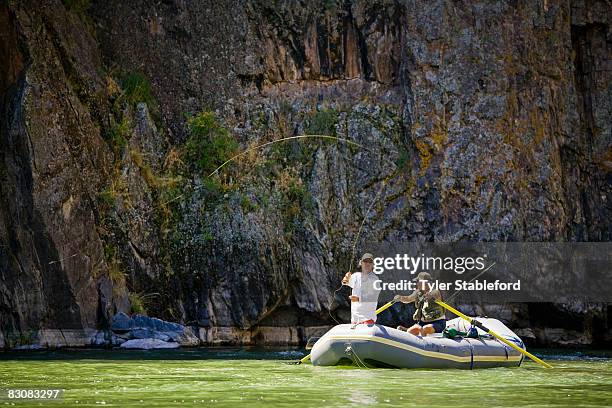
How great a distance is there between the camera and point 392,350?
56.7ft

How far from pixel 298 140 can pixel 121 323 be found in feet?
29.3

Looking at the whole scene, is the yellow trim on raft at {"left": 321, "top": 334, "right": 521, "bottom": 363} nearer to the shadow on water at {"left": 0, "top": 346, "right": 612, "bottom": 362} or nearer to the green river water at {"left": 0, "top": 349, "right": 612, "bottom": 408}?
the green river water at {"left": 0, "top": 349, "right": 612, "bottom": 408}

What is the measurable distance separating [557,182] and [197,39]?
12201 mm

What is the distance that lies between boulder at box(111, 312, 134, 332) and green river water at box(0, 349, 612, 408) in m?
6.86

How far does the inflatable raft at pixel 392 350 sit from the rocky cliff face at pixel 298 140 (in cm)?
1183

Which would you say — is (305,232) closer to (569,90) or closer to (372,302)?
(569,90)

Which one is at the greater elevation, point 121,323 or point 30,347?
point 121,323

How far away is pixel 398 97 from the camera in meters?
34.2

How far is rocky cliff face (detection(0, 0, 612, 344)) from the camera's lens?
30203 mm

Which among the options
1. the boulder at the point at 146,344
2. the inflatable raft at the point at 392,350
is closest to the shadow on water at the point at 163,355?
the boulder at the point at 146,344

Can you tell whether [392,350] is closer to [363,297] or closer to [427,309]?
[363,297]

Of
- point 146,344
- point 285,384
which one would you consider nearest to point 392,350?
point 285,384

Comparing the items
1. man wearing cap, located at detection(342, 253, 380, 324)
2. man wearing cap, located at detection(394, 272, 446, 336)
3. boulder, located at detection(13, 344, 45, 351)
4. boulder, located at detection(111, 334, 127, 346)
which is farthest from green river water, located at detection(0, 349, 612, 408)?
boulder, located at detection(111, 334, 127, 346)

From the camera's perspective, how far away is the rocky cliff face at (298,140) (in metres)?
30.2
